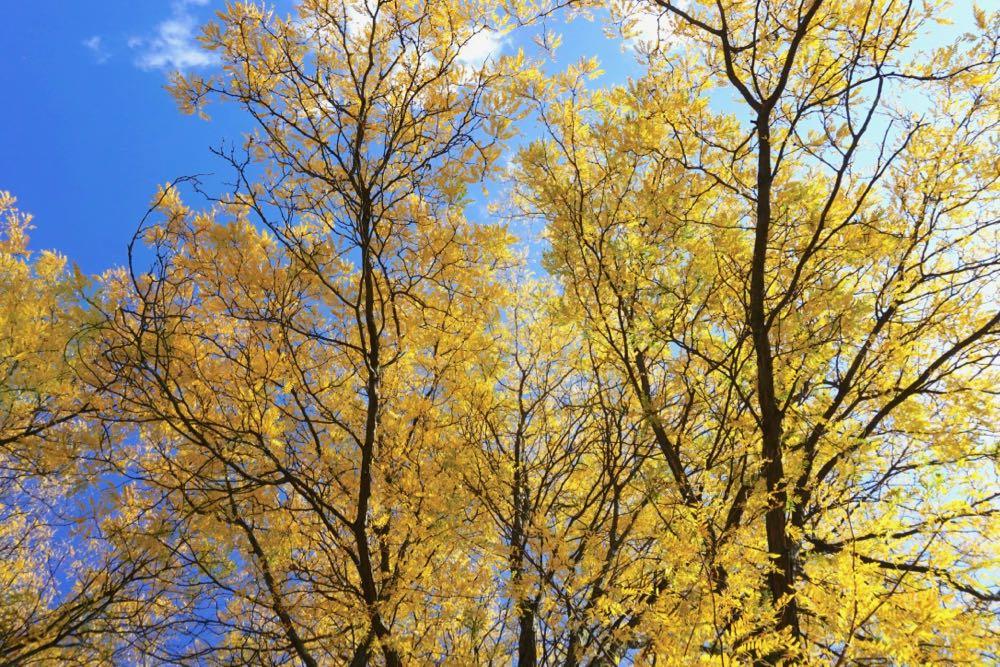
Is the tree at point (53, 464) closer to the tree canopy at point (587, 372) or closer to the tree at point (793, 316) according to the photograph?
the tree canopy at point (587, 372)

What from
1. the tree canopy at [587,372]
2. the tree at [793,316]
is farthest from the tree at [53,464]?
the tree at [793,316]

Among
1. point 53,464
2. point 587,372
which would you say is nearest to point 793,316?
point 587,372

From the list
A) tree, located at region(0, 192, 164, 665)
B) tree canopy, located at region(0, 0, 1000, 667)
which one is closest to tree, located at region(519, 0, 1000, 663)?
tree canopy, located at region(0, 0, 1000, 667)

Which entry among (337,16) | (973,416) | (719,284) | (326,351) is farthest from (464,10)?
(973,416)

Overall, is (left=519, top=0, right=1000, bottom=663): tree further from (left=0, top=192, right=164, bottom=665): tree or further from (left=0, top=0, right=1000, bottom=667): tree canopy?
(left=0, top=192, right=164, bottom=665): tree

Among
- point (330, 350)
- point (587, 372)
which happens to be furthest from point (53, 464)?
point (587, 372)

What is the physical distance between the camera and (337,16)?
2363mm

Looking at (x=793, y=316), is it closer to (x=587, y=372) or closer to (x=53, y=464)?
(x=587, y=372)

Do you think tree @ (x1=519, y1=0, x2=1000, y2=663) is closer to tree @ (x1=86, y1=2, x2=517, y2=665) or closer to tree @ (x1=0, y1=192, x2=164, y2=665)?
tree @ (x1=86, y1=2, x2=517, y2=665)

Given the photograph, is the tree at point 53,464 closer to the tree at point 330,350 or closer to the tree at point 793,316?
the tree at point 330,350

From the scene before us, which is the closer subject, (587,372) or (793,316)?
(793,316)

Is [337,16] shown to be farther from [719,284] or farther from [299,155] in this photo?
[719,284]

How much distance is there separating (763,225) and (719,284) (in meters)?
0.80

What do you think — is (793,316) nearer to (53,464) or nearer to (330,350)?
(330,350)
